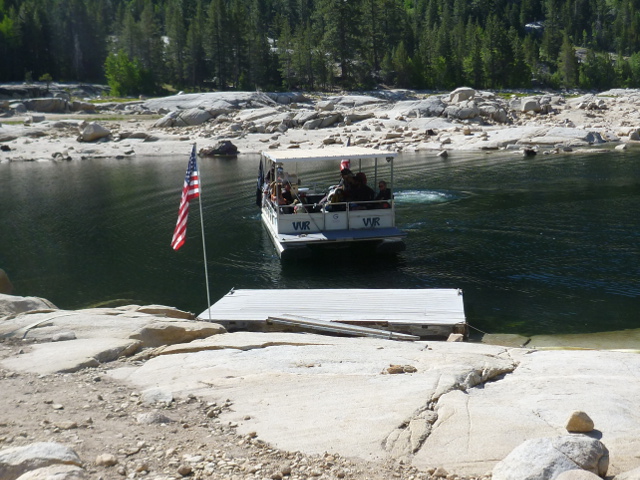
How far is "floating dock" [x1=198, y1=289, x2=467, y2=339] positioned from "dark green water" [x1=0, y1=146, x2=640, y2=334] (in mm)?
1663

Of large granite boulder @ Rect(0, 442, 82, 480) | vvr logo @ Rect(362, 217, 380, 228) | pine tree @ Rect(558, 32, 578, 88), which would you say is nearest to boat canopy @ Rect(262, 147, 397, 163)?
vvr logo @ Rect(362, 217, 380, 228)

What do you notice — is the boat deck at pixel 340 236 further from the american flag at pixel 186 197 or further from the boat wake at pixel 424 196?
the boat wake at pixel 424 196

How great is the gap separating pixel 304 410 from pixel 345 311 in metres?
9.19

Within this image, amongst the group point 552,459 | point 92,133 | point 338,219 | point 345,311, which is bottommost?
point 345,311

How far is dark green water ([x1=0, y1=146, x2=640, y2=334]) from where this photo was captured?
20859 millimetres

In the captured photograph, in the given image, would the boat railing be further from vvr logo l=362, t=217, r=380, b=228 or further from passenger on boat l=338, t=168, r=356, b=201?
passenger on boat l=338, t=168, r=356, b=201

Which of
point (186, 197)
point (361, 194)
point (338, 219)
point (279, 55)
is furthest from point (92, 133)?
point (186, 197)

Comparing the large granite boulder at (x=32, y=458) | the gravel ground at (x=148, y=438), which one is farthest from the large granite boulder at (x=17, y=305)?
the large granite boulder at (x=32, y=458)

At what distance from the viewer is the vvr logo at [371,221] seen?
84.1ft

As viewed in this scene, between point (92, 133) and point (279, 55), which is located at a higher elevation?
point (279, 55)

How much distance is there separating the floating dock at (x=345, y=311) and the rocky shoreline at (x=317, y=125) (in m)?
42.3

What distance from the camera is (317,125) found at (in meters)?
78.9

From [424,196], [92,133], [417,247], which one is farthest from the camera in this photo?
[92,133]

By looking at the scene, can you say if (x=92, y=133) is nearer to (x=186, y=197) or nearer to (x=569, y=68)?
(x=186, y=197)
